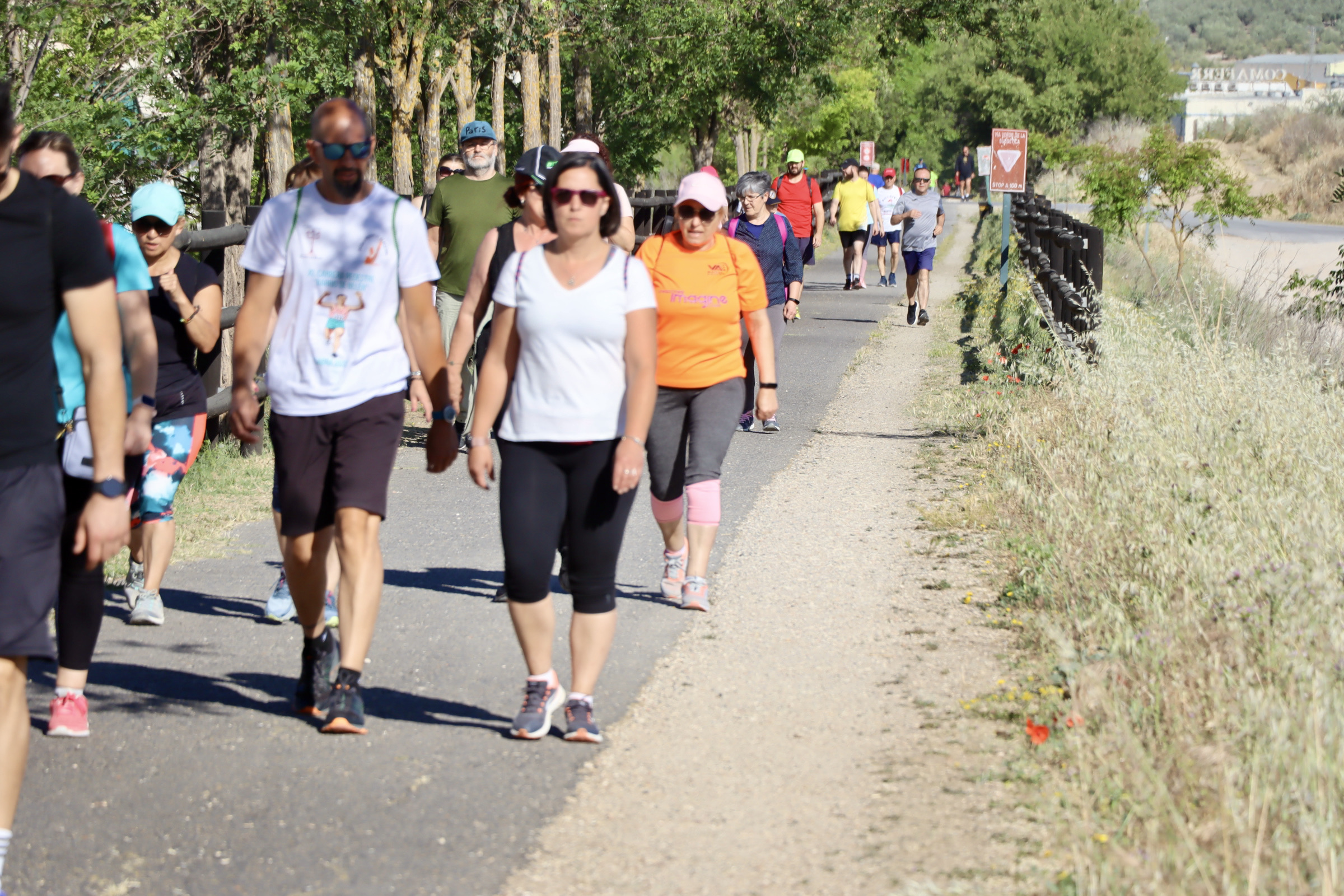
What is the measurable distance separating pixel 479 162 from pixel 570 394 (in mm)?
4603

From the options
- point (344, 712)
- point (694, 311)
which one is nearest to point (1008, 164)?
point (694, 311)

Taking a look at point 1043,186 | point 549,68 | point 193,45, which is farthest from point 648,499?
point 1043,186

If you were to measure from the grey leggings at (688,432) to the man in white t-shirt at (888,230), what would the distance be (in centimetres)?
1496

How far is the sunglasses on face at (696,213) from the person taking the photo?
634 centimetres

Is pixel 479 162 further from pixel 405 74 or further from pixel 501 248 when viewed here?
pixel 405 74

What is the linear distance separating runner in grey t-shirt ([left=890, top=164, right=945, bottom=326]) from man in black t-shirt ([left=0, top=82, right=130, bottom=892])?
14840mm

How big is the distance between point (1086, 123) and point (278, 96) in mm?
78654

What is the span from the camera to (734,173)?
209 ft

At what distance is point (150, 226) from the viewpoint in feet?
19.1

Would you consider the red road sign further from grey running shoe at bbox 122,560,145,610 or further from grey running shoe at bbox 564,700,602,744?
grey running shoe at bbox 564,700,602,744

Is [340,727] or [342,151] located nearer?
[342,151]

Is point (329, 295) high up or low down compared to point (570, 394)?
up

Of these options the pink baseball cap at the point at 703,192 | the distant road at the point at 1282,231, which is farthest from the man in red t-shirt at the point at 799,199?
the distant road at the point at 1282,231

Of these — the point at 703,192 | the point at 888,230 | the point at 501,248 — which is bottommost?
the point at 888,230
